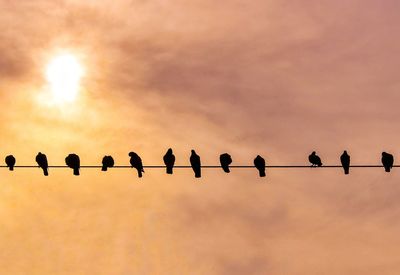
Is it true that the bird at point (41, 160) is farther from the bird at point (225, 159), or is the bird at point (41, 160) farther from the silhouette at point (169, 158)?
the bird at point (225, 159)

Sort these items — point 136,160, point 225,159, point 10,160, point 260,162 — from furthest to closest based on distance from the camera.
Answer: point 10,160 < point 260,162 < point 225,159 < point 136,160

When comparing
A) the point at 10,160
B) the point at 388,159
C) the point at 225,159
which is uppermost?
the point at 10,160

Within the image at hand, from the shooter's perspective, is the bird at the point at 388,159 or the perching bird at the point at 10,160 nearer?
the bird at the point at 388,159

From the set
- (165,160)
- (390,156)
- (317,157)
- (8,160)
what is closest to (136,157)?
(165,160)

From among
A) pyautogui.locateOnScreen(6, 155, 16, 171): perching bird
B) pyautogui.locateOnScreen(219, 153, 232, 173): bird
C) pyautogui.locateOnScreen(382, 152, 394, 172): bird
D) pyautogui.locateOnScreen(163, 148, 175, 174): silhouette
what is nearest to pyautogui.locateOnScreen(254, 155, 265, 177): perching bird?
pyautogui.locateOnScreen(219, 153, 232, 173): bird

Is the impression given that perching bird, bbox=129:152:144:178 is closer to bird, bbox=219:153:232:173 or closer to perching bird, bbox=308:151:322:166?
bird, bbox=219:153:232:173

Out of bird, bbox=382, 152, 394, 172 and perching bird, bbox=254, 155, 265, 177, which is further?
perching bird, bbox=254, 155, 265, 177

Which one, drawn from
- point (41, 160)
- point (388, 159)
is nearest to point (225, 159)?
point (388, 159)

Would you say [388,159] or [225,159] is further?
[225,159]

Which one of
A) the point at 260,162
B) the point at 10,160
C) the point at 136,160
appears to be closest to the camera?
the point at 136,160

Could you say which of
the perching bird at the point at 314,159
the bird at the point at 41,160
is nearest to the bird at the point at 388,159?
the perching bird at the point at 314,159

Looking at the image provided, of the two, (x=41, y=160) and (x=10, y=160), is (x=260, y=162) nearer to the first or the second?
(x=41, y=160)

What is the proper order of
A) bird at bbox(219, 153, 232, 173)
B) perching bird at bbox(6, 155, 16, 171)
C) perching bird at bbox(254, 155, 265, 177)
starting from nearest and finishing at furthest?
bird at bbox(219, 153, 232, 173) < perching bird at bbox(254, 155, 265, 177) < perching bird at bbox(6, 155, 16, 171)

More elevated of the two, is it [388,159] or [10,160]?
[10,160]
